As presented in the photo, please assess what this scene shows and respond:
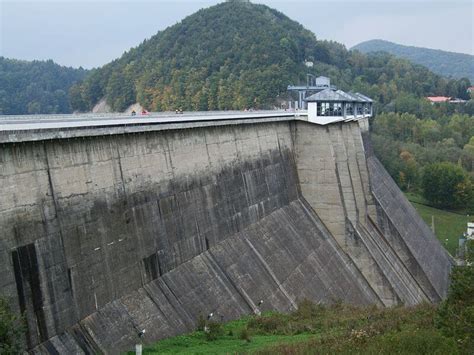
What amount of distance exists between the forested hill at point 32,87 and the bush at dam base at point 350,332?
11377 cm

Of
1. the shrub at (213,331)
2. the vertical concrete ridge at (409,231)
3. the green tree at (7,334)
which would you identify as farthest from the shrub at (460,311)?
the vertical concrete ridge at (409,231)

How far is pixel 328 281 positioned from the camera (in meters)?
Result: 27.4

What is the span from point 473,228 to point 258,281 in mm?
36597

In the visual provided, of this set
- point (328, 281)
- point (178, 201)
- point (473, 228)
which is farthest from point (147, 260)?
point (473, 228)

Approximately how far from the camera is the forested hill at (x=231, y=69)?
84250mm

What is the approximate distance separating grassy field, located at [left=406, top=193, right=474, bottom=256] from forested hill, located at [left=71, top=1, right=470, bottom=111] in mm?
25649

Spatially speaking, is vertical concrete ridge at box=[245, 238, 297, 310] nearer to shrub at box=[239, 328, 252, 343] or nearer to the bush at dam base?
the bush at dam base

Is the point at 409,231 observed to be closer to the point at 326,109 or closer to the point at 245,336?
the point at 326,109

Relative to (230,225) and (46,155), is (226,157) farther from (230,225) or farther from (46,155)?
(46,155)

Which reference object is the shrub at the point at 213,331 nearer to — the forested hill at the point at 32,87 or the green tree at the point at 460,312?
the green tree at the point at 460,312

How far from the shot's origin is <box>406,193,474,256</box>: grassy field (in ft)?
177

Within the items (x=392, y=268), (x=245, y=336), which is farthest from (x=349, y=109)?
(x=245, y=336)

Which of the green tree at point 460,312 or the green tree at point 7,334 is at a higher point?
the green tree at point 7,334

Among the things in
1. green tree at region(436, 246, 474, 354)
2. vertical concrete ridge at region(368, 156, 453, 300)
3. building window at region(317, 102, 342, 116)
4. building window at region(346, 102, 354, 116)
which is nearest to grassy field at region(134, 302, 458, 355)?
green tree at region(436, 246, 474, 354)
